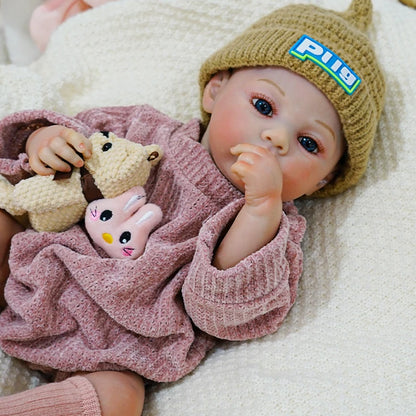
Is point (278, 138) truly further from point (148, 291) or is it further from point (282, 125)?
point (148, 291)

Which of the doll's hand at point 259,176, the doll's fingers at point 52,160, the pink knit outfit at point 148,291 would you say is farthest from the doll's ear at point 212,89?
the doll's fingers at point 52,160

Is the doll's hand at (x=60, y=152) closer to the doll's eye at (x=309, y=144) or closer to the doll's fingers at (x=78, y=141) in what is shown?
the doll's fingers at (x=78, y=141)

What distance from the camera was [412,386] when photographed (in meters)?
1.00

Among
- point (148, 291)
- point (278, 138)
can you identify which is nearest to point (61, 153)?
point (148, 291)

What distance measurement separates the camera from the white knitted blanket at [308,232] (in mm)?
1039

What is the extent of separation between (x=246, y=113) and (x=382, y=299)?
Answer: 466mm

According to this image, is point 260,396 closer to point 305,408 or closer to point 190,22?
point 305,408

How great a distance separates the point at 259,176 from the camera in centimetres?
103

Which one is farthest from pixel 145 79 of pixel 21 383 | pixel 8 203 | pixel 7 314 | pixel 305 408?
pixel 305 408

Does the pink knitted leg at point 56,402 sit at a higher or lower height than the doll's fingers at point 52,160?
lower

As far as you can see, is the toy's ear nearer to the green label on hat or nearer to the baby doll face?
the baby doll face

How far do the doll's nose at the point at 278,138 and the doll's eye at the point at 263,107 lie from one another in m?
0.05

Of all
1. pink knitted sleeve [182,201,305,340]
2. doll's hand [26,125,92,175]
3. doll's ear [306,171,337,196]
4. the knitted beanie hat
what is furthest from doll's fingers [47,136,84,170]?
doll's ear [306,171,337,196]

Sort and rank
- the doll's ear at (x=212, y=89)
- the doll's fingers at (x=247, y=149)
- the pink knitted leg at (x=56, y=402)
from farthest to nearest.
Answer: the doll's ear at (x=212, y=89) < the doll's fingers at (x=247, y=149) < the pink knitted leg at (x=56, y=402)
